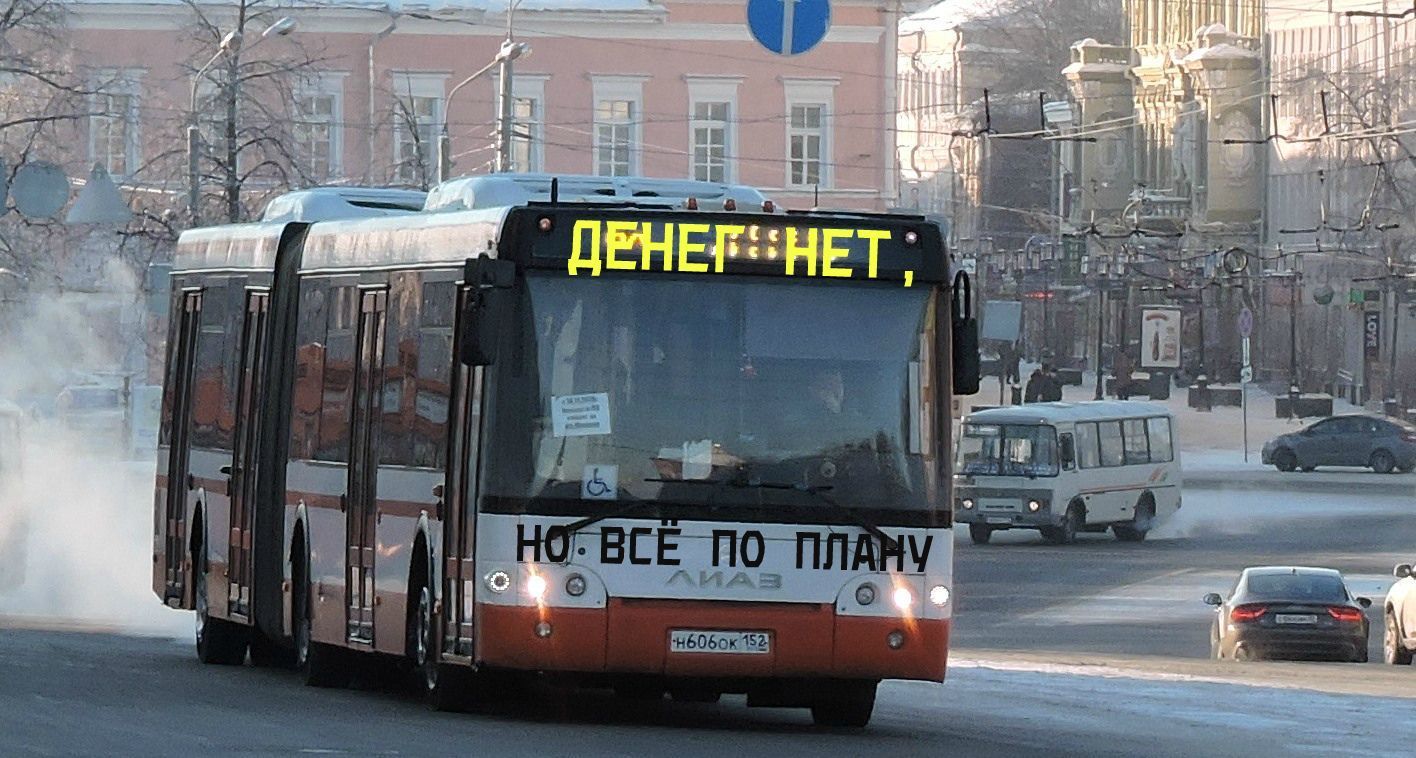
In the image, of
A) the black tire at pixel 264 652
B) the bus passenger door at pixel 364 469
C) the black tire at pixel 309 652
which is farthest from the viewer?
the black tire at pixel 264 652

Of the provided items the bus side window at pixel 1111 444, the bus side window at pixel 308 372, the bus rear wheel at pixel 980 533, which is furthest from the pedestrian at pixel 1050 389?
the bus side window at pixel 308 372

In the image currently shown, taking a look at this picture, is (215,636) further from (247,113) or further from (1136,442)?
(1136,442)

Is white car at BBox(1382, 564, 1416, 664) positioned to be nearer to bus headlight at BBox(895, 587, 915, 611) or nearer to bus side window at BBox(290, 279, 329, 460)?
bus side window at BBox(290, 279, 329, 460)

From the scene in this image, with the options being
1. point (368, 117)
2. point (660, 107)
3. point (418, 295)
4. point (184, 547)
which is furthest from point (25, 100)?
point (418, 295)

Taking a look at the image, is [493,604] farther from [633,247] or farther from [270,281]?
[270,281]

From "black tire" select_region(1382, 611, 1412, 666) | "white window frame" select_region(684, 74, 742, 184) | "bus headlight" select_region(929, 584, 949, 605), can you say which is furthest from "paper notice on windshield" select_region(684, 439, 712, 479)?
"white window frame" select_region(684, 74, 742, 184)

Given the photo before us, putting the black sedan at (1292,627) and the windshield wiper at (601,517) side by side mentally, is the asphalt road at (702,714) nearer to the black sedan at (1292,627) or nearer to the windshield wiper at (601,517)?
the windshield wiper at (601,517)

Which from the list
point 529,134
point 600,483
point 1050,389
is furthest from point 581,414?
point 1050,389

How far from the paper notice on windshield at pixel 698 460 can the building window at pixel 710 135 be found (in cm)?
6203

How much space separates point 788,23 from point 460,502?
1204 centimetres

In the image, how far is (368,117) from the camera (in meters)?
72.9

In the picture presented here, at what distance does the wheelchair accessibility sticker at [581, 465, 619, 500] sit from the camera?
1417cm

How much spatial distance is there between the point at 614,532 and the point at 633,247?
51.1 inches

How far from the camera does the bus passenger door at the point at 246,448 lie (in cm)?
1895
